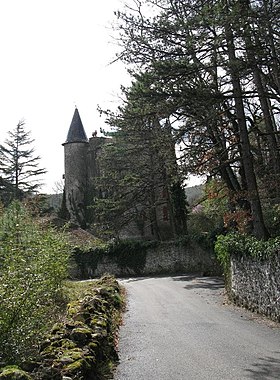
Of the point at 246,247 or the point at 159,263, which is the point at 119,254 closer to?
the point at 159,263

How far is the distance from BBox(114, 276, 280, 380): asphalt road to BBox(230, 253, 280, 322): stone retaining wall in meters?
0.40

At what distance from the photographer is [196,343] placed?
899 centimetres

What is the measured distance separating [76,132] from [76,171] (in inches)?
198

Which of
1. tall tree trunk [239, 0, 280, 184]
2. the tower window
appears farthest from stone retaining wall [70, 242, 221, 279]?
tall tree trunk [239, 0, 280, 184]

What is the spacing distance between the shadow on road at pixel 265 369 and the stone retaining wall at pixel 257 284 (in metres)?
3.75

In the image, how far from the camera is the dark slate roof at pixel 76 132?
52.7 meters

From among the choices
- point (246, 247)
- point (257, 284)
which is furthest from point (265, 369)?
point (246, 247)

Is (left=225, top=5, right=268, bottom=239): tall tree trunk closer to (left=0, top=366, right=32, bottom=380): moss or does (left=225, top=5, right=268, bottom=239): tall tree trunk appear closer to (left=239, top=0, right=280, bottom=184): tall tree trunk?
(left=239, top=0, right=280, bottom=184): tall tree trunk

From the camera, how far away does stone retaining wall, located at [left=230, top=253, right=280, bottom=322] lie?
11211 mm

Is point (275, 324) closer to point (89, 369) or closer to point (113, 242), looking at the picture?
point (89, 369)

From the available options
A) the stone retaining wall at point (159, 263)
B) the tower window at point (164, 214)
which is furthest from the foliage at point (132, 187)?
the tower window at point (164, 214)

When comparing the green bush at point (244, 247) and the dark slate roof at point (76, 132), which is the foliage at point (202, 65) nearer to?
the green bush at point (244, 247)

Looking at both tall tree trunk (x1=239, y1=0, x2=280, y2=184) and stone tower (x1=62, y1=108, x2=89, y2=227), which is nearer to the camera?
tall tree trunk (x1=239, y1=0, x2=280, y2=184)

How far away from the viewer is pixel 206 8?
11688mm
